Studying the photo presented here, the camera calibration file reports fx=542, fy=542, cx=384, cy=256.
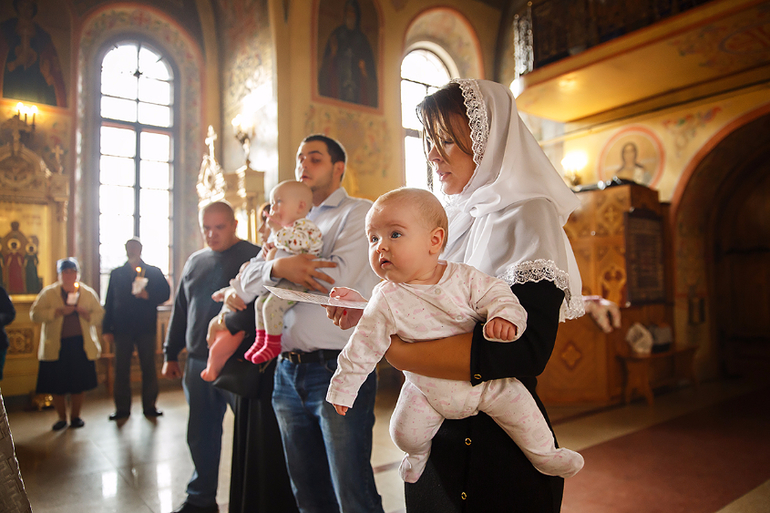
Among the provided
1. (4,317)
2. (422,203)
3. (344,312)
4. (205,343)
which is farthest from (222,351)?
(4,317)

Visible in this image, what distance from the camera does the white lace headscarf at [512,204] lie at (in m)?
1.29

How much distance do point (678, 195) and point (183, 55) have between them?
27.6 ft

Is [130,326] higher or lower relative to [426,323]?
lower

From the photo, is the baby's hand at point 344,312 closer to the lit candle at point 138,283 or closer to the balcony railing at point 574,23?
the lit candle at point 138,283

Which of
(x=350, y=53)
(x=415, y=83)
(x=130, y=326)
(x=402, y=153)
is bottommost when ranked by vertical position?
(x=130, y=326)

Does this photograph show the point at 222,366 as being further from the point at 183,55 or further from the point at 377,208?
the point at 183,55

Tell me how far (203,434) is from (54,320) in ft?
11.7

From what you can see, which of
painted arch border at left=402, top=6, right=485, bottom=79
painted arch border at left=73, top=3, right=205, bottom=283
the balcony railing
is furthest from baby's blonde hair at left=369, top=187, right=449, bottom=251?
painted arch border at left=402, top=6, right=485, bottom=79

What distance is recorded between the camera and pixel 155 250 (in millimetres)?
9336

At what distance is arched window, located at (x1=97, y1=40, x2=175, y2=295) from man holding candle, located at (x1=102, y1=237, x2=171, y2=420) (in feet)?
9.27

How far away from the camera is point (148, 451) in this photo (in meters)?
4.77

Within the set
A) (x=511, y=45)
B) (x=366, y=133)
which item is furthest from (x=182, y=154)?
(x=511, y=45)

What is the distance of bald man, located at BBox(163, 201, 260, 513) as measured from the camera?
3334 mm

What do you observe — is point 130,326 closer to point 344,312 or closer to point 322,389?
point 322,389
